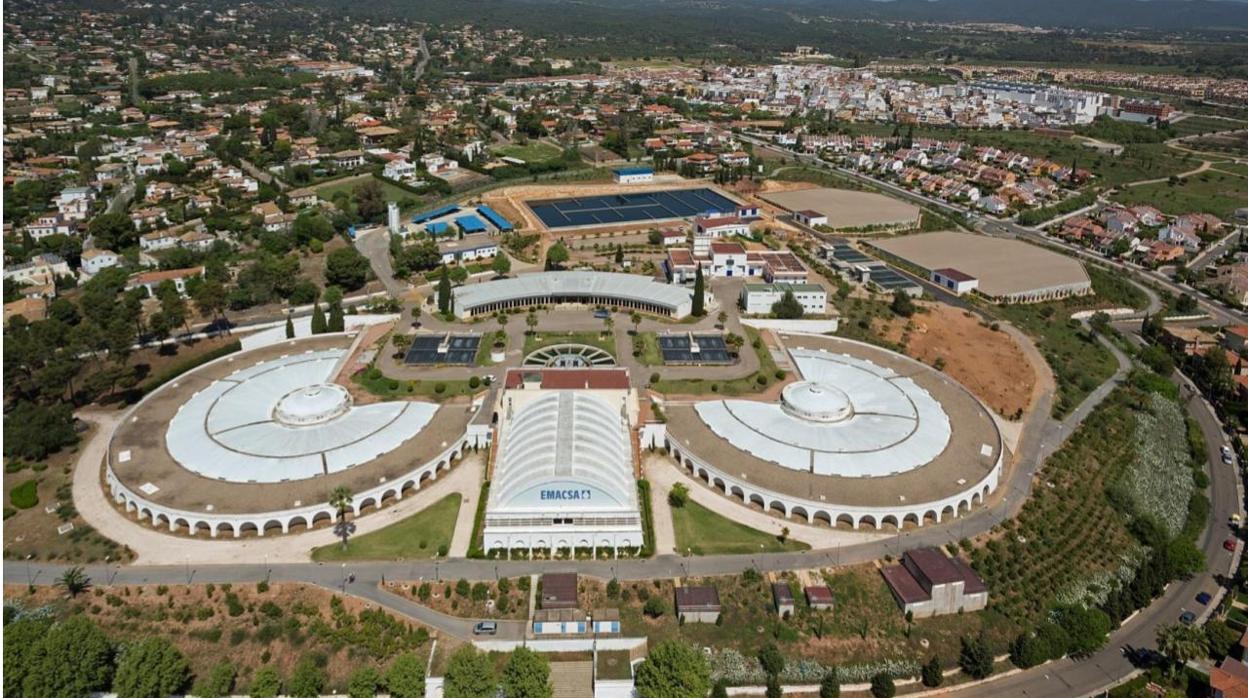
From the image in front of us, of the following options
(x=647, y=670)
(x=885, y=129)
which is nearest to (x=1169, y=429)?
(x=647, y=670)

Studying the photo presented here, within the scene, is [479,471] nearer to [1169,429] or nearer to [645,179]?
[1169,429]

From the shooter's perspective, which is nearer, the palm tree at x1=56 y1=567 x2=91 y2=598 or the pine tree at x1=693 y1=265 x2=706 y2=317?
the palm tree at x1=56 y1=567 x2=91 y2=598

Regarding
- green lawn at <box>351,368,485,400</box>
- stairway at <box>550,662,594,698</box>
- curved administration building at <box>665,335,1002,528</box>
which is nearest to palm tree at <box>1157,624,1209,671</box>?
curved administration building at <box>665,335,1002,528</box>

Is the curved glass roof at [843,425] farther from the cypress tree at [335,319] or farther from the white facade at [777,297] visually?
the cypress tree at [335,319]

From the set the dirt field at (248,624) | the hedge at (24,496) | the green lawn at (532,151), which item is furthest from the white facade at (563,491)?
the green lawn at (532,151)

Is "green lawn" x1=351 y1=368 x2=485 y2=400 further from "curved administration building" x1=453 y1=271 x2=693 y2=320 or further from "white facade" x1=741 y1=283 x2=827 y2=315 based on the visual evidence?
"white facade" x1=741 y1=283 x2=827 y2=315

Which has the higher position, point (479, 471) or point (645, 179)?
point (645, 179)
